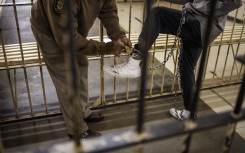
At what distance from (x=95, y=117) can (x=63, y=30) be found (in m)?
0.97

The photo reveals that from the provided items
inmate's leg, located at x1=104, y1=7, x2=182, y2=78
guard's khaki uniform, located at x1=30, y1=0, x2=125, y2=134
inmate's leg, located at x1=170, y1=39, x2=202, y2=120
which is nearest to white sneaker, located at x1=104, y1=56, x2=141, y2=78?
inmate's leg, located at x1=104, y1=7, x2=182, y2=78

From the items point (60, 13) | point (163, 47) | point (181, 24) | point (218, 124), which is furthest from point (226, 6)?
point (218, 124)

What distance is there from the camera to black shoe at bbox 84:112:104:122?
2.30m

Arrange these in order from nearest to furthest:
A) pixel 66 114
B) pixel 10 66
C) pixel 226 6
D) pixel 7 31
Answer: pixel 226 6 < pixel 66 114 < pixel 10 66 < pixel 7 31

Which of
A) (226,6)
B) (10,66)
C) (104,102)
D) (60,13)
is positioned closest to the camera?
(60,13)

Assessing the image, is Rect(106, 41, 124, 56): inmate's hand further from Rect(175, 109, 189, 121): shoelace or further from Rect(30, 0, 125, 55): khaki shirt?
Rect(175, 109, 189, 121): shoelace

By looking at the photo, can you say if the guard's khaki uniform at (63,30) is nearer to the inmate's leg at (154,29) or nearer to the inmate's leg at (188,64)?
the inmate's leg at (154,29)

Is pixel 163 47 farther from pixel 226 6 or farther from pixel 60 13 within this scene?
pixel 60 13

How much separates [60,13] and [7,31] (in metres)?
3.01

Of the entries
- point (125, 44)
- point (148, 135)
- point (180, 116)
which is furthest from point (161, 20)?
point (148, 135)

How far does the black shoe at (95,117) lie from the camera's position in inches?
90.4

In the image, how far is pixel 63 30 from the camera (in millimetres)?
1557

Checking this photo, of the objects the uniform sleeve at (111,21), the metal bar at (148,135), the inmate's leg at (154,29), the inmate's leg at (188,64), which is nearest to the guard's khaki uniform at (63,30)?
the uniform sleeve at (111,21)

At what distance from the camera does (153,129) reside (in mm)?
674
